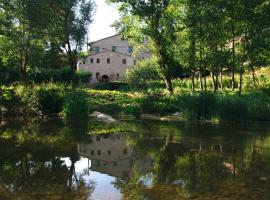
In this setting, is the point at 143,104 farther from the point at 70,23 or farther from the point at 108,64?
the point at 108,64

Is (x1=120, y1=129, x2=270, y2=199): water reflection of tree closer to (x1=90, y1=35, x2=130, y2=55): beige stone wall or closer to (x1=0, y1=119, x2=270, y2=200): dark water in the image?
(x1=0, y1=119, x2=270, y2=200): dark water

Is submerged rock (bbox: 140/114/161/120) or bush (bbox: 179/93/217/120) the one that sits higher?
bush (bbox: 179/93/217/120)

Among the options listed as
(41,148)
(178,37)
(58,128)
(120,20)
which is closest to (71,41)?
(120,20)

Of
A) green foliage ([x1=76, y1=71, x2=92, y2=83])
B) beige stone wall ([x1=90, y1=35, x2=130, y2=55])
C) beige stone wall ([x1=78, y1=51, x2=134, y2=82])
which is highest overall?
beige stone wall ([x1=90, y1=35, x2=130, y2=55])

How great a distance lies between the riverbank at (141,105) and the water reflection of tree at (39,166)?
242 inches

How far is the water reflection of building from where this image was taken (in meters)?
9.86

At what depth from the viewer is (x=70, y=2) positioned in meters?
32.1

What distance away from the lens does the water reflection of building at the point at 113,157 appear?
388 inches

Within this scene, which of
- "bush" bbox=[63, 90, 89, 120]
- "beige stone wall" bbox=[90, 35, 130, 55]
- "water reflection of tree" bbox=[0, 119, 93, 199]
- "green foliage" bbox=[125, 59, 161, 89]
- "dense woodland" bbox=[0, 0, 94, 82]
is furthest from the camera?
"beige stone wall" bbox=[90, 35, 130, 55]

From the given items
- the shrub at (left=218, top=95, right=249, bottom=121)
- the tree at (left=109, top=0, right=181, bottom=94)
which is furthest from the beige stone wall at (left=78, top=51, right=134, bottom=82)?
the shrub at (left=218, top=95, right=249, bottom=121)

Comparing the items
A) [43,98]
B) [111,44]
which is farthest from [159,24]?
[111,44]

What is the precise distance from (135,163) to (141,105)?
14698 mm

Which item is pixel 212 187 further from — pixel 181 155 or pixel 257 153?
pixel 257 153

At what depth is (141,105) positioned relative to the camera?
25125 mm
